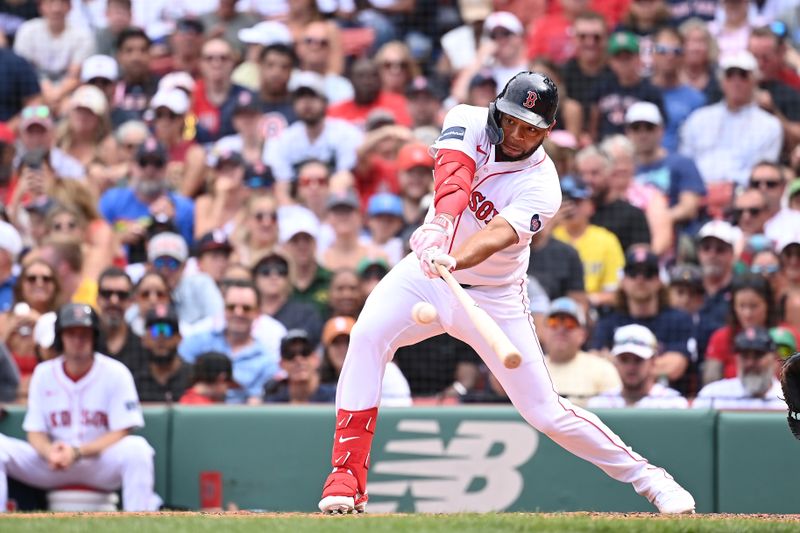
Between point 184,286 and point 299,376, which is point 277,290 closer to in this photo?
point 184,286

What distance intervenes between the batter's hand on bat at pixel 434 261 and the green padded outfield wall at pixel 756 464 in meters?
2.98

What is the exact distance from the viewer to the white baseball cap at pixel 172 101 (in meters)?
10.3

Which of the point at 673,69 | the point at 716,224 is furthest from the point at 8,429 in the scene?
the point at 673,69

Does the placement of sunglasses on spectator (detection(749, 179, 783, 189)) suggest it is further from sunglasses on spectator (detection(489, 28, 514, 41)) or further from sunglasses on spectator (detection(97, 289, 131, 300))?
sunglasses on spectator (detection(97, 289, 131, 300))

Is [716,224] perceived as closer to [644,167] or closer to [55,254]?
[644,167]

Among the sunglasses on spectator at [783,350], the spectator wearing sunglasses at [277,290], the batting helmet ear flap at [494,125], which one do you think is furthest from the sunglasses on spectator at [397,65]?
the batting helmet ear flap at [494,125]

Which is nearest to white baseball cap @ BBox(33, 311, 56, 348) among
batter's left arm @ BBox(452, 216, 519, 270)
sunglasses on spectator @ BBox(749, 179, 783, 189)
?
batter's left arm @ BBox(452, 216, 519, 270)

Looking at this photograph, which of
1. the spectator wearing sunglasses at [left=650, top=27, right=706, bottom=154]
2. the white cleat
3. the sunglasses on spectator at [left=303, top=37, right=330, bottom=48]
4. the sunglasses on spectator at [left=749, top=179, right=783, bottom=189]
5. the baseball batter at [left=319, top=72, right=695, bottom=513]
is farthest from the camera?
the sunglasses on spectator at [left=303, top=37, right=330, bottom=48]

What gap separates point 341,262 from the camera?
30.3ft

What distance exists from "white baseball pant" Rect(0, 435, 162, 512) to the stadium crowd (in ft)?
1.87

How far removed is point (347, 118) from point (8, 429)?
12.3ft

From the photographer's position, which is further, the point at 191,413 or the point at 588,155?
the point at 588,155

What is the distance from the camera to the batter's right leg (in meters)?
5.55

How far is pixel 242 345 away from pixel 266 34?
134 inches
